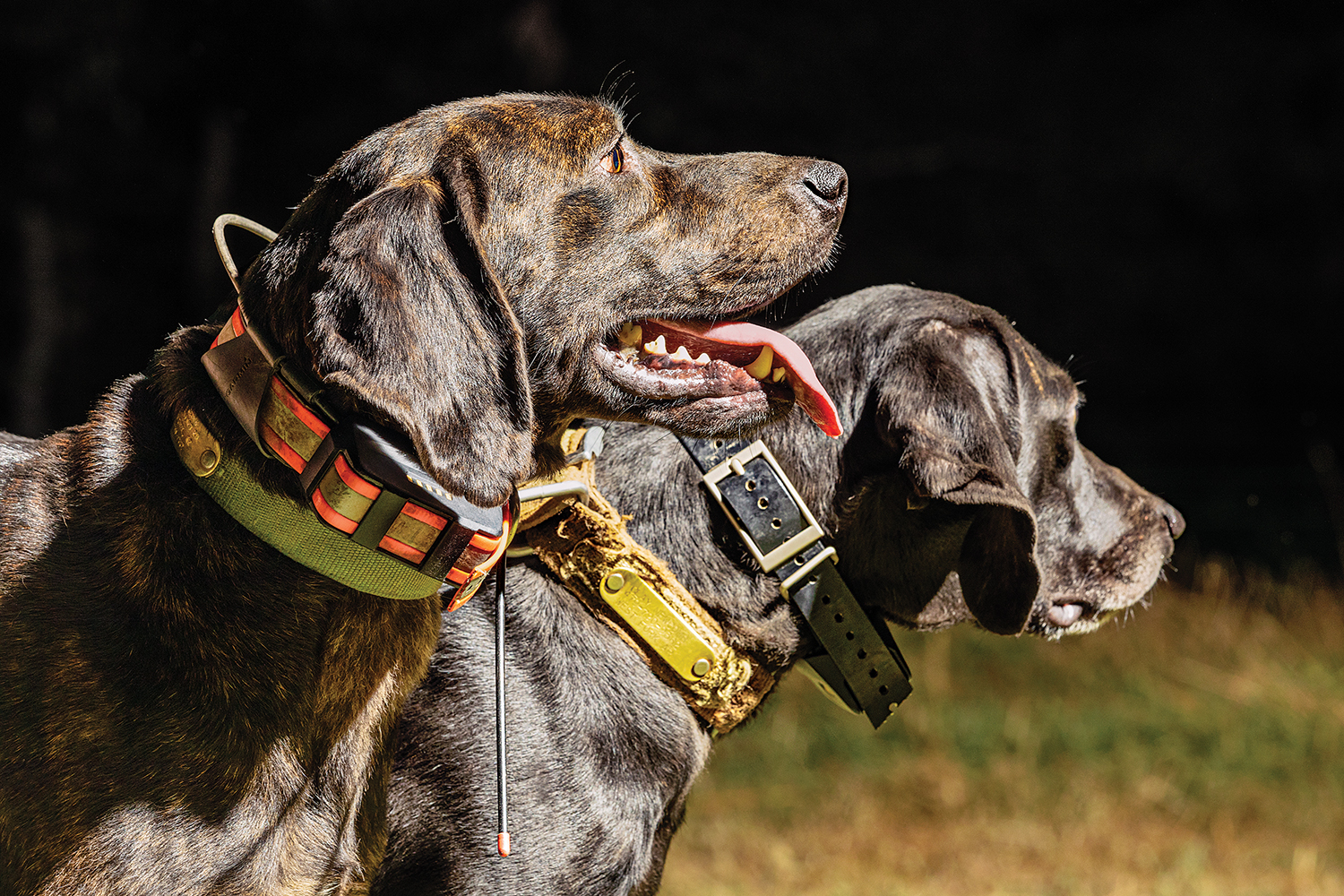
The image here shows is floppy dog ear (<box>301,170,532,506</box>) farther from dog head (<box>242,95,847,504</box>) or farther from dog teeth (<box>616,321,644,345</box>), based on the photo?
dog teeth (<box>616,321,644,345</box>)

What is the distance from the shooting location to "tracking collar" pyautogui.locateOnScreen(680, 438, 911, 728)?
246 centimetres

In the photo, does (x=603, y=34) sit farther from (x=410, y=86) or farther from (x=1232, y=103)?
(x=1232, y=103)

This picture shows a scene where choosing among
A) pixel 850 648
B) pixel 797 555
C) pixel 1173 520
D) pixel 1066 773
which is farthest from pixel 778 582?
pixel 1066 773

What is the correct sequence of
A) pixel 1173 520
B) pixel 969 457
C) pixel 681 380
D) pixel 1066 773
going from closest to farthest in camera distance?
pixel 681 380
pixel 969 457
pixel 1173 520
pixel 1066 773

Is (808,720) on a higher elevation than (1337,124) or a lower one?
lower

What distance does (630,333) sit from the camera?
2320 millimetres

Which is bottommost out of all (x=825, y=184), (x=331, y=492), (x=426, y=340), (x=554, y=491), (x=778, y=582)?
(x=778, y=582)

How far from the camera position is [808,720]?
506 cm

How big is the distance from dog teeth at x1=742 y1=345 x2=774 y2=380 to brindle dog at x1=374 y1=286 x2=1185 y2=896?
0.33m

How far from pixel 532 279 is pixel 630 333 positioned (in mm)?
258

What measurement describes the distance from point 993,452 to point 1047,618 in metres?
0.58

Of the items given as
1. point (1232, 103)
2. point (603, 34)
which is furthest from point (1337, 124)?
point (603, 34)

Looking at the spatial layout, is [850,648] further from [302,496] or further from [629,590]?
[302,496]

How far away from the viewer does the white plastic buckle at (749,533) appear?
244cm
